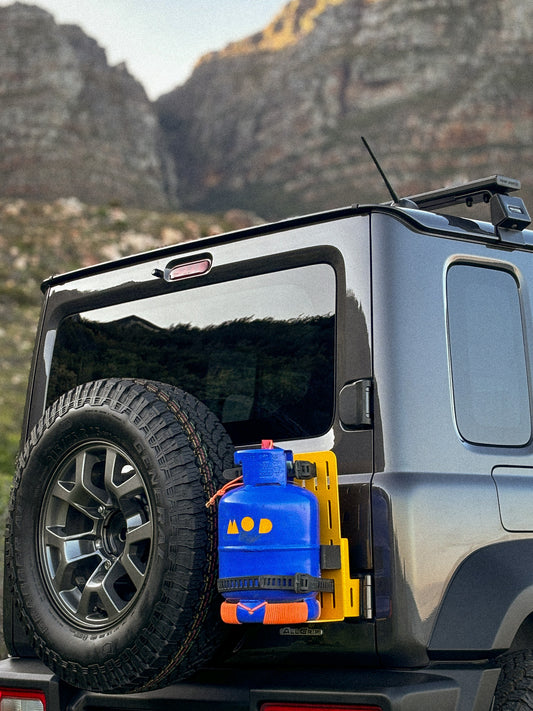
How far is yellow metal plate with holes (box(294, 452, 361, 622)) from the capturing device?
2783mm

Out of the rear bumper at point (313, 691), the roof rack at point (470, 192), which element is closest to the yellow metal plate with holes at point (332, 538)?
the rear bumper at point (313, 691)

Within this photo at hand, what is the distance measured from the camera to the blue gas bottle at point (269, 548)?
2.68 meters

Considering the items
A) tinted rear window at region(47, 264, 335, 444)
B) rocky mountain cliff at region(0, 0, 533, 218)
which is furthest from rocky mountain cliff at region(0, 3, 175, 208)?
tinted rear window at region(47, 264, 335, 444)

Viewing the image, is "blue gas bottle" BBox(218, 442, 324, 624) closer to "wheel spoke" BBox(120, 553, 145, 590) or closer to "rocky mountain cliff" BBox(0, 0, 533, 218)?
"wheel spoke" BBox(120, 553, 145, 590)

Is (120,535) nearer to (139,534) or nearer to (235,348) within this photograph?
(139,534)

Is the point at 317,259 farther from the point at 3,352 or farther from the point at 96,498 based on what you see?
the point at 3,352

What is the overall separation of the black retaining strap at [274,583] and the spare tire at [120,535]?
152mm

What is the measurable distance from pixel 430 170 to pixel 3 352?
241ft

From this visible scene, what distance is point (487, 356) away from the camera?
3273 millimetres

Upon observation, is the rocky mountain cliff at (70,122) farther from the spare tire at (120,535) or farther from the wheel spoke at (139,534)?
the wheel spoke at (139,534)

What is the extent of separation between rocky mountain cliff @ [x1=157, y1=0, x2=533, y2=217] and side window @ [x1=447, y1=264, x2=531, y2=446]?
87.7 metres

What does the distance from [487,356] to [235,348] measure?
86cm

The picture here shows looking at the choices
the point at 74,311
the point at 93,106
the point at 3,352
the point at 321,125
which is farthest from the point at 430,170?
the point at 74,311

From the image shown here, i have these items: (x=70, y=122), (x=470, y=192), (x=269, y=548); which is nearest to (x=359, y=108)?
(x=70, y=122)
